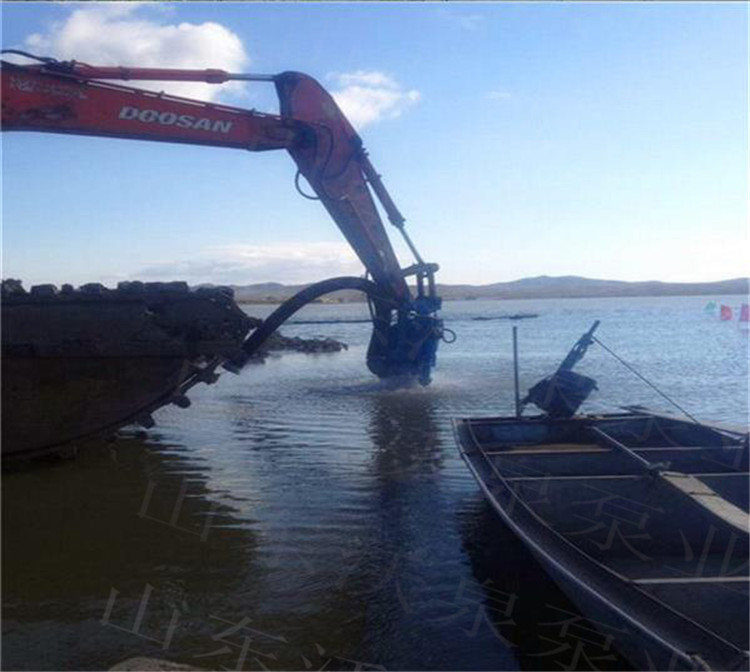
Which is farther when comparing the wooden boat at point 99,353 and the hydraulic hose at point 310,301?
the hydraulic hose at point 310,301

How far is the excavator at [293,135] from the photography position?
8.30 metres

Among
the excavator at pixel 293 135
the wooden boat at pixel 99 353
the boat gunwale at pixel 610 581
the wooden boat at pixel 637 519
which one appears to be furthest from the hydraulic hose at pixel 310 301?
the boat gunwale at pixel 610 581

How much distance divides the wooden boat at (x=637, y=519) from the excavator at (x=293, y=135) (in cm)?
374

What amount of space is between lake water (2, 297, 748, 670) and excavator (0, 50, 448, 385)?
1423 mm

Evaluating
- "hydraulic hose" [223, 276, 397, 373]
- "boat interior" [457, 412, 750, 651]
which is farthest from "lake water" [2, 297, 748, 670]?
"hydraulic hose" [223, 276, 397, 373]

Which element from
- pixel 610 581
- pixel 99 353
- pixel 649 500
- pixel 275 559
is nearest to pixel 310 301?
pixel 99 353

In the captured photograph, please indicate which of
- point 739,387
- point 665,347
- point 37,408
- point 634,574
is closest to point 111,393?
point 37,408

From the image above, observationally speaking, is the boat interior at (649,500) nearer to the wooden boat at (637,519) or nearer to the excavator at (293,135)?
the wooden boat at (637,519)

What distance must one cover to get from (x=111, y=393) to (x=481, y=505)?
3.87 m

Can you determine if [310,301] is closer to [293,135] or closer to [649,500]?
[293,135]

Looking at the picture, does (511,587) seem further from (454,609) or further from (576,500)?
(576,500)

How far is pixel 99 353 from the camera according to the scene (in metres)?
8.21

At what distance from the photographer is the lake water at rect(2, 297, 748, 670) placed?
478 centimetres

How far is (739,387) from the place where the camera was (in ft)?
53.7
